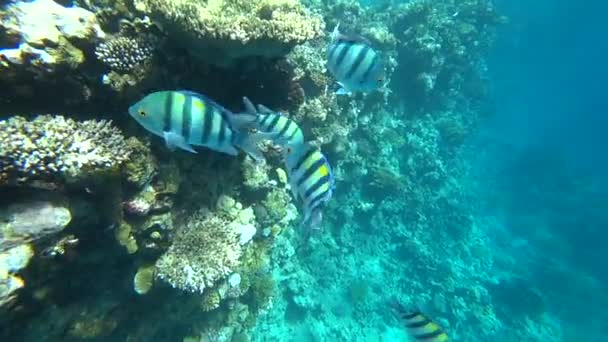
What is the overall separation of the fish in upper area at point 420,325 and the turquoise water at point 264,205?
1933 millimetres

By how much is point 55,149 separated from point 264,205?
3073mm

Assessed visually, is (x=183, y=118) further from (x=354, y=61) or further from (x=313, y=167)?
(x=354, y=61)

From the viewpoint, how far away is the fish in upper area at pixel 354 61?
13.3 feet

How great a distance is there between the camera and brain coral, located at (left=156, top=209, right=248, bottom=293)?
3.96 meters

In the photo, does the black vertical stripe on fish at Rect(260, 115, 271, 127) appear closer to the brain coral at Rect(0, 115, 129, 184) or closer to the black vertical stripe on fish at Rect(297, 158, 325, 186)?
the black vertical stripe on fish at Rect(297, 158, 325, 186)

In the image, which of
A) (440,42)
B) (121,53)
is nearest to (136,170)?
(121,53)

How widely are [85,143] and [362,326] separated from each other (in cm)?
854

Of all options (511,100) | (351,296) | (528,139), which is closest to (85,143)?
(351,296)

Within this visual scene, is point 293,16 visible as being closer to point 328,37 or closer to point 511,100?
point 328,37

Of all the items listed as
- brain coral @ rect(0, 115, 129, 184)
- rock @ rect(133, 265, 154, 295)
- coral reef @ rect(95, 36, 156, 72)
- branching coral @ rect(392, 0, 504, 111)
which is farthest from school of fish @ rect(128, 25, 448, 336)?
branching coral @ rect(392, 0, 504, 111)

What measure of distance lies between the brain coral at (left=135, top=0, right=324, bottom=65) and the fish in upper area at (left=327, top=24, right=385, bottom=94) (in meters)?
0.32

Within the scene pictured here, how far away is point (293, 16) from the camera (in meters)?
4.01

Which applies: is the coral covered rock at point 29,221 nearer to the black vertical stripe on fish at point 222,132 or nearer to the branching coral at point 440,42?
the black vertical stripe on fish at point 222,132

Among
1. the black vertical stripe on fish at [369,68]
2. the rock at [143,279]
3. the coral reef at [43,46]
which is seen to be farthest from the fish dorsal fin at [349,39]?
the rock at [143,279]
